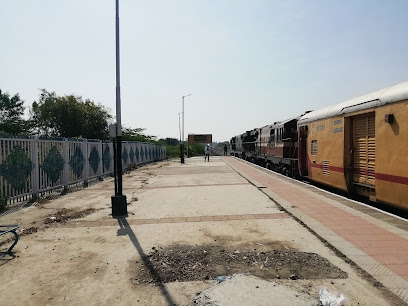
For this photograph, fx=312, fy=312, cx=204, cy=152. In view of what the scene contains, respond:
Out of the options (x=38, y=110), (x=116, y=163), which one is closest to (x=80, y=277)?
(x=116, y=163)

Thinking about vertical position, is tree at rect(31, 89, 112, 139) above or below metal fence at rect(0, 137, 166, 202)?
above

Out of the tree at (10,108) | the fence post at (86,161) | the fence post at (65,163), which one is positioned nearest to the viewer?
the fence post at (65,163)

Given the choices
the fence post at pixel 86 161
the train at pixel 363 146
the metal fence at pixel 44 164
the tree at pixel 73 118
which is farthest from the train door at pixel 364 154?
the tree at pixel 73 118

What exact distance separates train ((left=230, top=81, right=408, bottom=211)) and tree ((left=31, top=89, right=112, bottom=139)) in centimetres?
3463

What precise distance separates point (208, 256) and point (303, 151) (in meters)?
10.3

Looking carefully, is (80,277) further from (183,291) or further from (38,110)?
(38,110)

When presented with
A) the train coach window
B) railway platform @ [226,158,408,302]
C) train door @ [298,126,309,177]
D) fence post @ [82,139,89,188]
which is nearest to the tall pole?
railway platform @ [226,158,408,302]

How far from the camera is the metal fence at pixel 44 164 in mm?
8969

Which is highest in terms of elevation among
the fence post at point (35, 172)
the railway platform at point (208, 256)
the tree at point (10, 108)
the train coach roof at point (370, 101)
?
the tree at point (10, 108)

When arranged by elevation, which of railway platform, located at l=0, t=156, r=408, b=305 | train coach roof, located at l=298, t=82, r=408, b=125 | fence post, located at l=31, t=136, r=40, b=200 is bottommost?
railway platform, located at l=0, t=156, r=408, b=305

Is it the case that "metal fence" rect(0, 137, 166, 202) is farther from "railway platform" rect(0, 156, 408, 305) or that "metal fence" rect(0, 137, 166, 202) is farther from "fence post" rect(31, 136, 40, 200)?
"railway platform" rect(0, 156, 408, 305)

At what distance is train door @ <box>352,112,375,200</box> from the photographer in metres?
8.13

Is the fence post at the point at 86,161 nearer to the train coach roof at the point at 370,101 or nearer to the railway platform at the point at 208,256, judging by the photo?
the railway platform at the point at 208,256

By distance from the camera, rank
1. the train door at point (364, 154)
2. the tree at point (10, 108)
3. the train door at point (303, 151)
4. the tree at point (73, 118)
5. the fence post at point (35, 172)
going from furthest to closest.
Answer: the tree at point (10, 108) < the tree at point (73, 118) < the train door at point (303, 151) < the fence post at point (35, 172) < the train door at point (364, 154)
